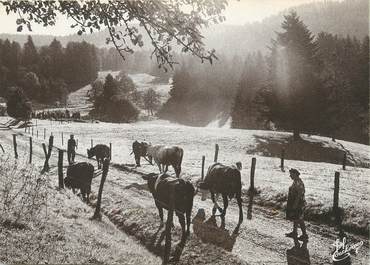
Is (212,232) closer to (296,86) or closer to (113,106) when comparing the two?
(296,86)

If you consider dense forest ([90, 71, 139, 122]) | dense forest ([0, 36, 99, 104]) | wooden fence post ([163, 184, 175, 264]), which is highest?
dense forest ([0, 36, 99, 104])

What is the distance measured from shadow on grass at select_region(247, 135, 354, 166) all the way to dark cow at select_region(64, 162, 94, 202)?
23786 millimetres

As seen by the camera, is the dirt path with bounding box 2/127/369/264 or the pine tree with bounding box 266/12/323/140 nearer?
the dirt path with bounding box 2/127/369/264

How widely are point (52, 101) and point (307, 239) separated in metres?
134

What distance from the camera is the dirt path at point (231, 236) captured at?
1024 cm

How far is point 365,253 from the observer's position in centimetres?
1123

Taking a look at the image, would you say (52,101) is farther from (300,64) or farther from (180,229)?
(180,229)

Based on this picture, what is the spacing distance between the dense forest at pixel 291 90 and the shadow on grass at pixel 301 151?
1.67m

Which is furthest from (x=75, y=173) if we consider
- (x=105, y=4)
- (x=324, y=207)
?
(x=105, y=4)

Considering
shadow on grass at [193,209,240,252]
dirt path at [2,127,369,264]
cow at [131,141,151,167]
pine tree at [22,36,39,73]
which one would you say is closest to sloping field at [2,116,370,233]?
cow at [131,141,151,167]

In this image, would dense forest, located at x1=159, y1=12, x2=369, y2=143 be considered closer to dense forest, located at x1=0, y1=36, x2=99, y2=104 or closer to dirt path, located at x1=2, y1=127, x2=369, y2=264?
dirt path, located at x1=2, y1=127, x2=369, y2=264

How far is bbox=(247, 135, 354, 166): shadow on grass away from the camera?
3759 centimetres

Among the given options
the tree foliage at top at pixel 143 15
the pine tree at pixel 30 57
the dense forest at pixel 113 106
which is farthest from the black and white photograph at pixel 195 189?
the pine tree at pixel 30 57

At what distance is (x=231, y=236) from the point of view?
1192 centimetres
